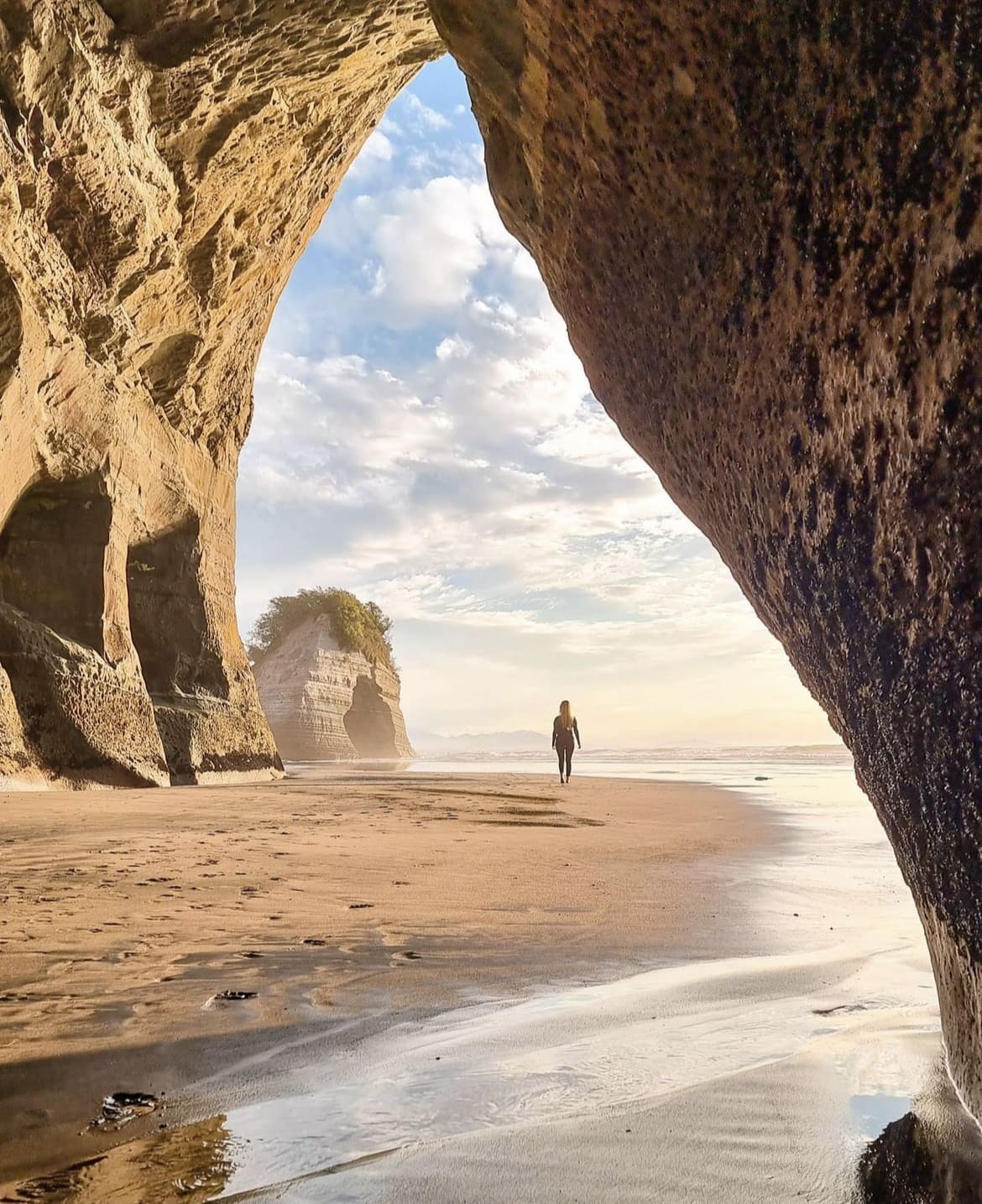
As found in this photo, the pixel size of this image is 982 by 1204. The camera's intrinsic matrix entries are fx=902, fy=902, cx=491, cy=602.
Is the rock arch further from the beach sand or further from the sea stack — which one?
the sea stack

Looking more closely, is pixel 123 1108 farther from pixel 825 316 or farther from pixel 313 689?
pixel 313 689

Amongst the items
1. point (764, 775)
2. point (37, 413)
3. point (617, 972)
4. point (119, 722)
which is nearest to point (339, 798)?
point (119, 722)

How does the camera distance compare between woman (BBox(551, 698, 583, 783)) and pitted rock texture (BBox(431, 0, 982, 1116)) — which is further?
woman (BBox(551, 698, 583, 783))

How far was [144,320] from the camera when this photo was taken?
10.7 metres

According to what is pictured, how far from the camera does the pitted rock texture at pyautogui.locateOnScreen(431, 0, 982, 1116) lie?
3.59 ft

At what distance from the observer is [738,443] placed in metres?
1.66

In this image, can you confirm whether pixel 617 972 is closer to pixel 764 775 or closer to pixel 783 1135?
pixel 783 1135

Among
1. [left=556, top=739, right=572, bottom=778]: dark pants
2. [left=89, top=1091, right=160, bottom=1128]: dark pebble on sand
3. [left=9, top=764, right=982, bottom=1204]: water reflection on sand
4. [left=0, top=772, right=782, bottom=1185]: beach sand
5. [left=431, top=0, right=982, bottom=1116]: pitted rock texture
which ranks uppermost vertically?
[left=431, top=0, right=982, bottom=1116]: pitted rock texture

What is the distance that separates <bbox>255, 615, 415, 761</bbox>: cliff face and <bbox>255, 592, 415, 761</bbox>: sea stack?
3 centimetres

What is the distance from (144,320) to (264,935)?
379 inches

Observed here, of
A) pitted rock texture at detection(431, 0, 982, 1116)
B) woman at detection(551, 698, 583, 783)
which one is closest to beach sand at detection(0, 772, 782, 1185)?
pitted rock texture at detection(431, 0, 982, 1116)

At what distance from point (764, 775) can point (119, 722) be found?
13.4 m

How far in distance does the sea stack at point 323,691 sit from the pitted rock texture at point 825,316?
2807 centimetres

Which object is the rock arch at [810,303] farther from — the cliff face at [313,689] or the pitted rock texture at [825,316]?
the cliff face at [313,689]
